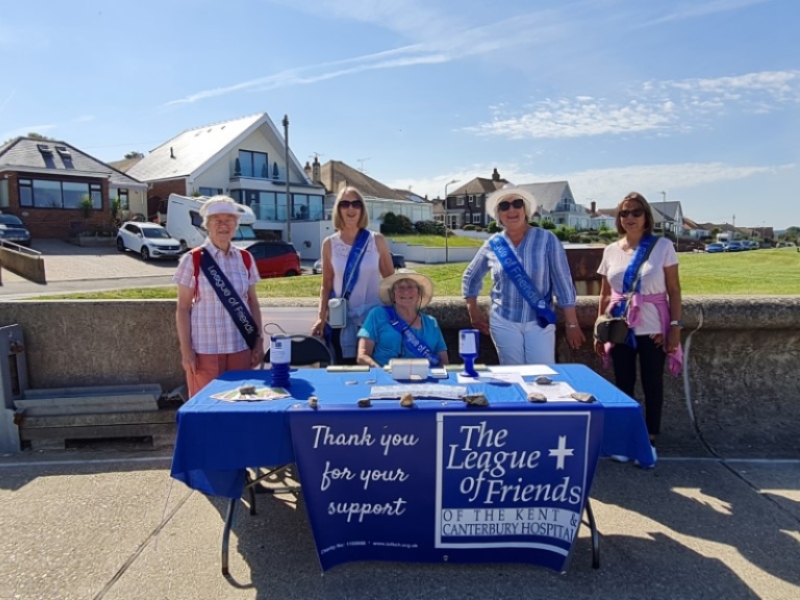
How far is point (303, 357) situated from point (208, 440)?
1216 mm

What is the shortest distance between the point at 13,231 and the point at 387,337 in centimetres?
2755

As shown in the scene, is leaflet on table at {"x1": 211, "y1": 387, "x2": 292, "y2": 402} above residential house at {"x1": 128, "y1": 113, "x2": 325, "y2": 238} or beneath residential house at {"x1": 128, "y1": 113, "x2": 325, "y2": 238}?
beneath

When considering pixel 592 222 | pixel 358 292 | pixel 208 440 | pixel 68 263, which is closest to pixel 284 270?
pixel 68 263

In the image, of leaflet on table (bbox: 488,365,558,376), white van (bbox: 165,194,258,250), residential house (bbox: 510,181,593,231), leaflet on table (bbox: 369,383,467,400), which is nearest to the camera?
leaflet on table (bbox: 369,383,467,400)

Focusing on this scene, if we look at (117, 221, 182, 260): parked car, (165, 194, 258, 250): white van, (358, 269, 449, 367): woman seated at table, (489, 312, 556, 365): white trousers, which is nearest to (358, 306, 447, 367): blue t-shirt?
(358, 269, 449, 367): woman seated at table

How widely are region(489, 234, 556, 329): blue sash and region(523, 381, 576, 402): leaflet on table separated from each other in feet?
2.54

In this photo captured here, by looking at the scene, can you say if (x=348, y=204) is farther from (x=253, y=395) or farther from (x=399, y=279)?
(x=253, y=395)

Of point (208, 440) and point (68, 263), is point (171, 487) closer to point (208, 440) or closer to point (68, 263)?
point (208, 440)

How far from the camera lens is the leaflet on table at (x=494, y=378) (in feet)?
10.2

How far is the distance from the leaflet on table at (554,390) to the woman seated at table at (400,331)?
854 mm

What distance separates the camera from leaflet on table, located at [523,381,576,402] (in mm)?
2764

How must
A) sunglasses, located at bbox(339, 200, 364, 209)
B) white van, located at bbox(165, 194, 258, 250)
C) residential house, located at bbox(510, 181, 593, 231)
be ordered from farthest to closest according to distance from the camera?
residential house, located at bbox(510, 181, 593, 231) < white van, located at bbox(165, 194, 258, 250) < sunglasses, located at bbox(339, 200, 364, 209)

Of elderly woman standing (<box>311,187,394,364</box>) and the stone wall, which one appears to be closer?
elderly woman standing (<box>311,187,394,364</box>)

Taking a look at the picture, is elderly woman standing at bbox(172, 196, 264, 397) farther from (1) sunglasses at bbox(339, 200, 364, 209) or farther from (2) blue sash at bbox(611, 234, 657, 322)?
(2) blue sash at bbox(611, 234, 657, 322)
